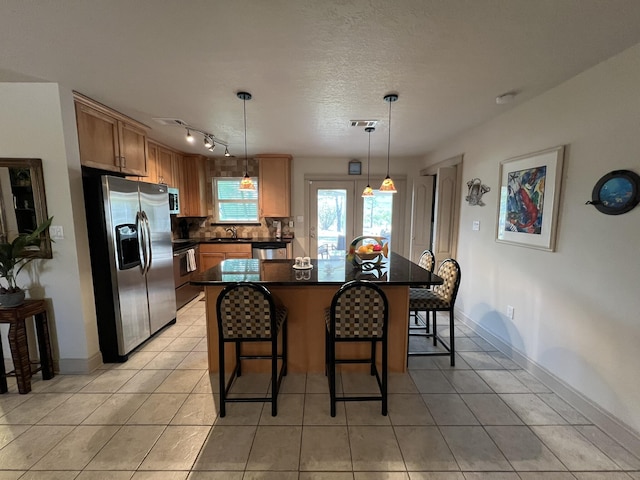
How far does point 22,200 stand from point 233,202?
3.05 m

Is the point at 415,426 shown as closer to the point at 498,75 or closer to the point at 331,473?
the point at 331,473

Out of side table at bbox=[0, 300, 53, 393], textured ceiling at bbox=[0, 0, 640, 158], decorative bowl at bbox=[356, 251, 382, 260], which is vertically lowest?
side table at bbox=[0, 300, 53, 393]

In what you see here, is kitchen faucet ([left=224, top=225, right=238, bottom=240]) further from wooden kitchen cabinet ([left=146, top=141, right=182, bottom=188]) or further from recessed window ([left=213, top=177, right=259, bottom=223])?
wooden kitchen cabinet ([left=146, top=141, right=182, bottom=188])

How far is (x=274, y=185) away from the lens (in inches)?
190

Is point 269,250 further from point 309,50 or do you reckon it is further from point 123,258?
point 309,50

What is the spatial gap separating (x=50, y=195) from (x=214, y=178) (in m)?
2.96

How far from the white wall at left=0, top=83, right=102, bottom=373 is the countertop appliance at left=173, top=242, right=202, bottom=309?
1.36 meters

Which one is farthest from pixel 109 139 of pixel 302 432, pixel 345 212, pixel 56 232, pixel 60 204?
pixel 345 212

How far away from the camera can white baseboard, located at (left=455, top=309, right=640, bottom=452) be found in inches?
65.5

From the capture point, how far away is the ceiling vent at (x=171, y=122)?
2884mm

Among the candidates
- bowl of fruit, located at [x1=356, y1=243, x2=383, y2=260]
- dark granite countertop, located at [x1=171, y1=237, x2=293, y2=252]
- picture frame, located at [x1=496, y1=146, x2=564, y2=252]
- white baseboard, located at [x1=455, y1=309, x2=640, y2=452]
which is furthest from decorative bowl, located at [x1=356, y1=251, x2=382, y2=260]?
dark granite countertop, located at [x1=171, y1=237, x2=293, y2=252]

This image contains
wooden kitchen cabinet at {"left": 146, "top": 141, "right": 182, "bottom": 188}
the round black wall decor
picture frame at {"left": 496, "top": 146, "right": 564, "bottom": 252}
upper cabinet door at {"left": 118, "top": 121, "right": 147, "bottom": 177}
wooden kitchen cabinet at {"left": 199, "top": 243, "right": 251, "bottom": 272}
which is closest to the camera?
the round black wall decor

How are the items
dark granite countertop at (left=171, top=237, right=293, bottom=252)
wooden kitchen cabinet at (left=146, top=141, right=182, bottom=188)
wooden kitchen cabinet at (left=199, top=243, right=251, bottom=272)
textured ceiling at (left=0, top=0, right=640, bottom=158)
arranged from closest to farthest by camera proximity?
textured ceiling at (left=0, top=0, right=640, bottom=158), wooden kitchen cabinet at (left=146, top=141, right=182, bottom=188), dark granite countertop at (left=171, top=237, right=293, bottom=252), wooden kitchen cabinet at (left=199, top=243, right=251, bottom=272)

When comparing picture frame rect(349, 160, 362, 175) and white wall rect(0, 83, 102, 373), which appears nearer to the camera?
white wall rect(0, 83, 102, 373)
